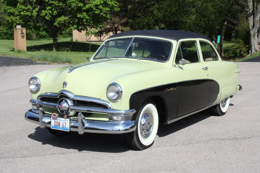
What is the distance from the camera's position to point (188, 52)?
599 cm

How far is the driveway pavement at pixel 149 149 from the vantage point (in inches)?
168

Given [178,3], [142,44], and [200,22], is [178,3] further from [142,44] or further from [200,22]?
[142,44]

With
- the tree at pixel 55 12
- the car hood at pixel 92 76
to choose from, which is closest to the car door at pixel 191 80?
the car hood at pixel 92 76

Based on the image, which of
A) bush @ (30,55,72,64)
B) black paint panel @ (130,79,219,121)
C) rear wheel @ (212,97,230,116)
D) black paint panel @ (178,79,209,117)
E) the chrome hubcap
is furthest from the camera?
bush @ (30,55,72,64)

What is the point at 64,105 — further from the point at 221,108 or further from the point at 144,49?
the point at 221,108

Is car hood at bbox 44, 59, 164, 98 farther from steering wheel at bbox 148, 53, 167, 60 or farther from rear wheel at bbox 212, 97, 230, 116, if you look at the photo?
rear wheel at bbox 212, 97, 230, 116

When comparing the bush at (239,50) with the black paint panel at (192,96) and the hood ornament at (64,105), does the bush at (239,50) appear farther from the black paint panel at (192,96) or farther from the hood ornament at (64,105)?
the hood ornament at (64,105)

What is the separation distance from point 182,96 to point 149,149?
106 centimetres

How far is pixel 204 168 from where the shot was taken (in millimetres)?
4230

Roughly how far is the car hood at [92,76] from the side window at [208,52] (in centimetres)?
138

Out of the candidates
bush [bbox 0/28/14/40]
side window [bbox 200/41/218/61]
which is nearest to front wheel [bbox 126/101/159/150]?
side window [bbox 200/41/218/61]

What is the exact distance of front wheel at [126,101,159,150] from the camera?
4703 mm

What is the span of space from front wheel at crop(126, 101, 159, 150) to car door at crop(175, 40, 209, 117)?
1.88ft

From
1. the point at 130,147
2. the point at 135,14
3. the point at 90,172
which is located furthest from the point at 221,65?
the point at 135,14
